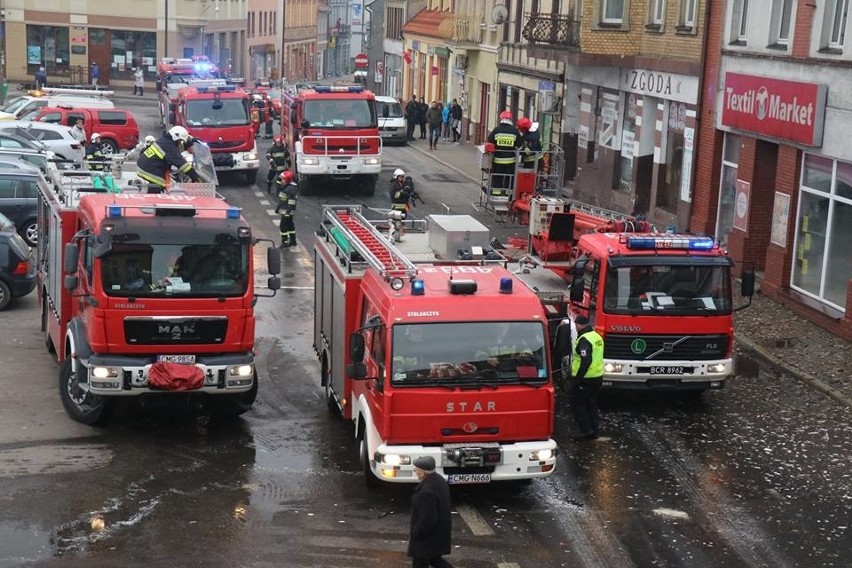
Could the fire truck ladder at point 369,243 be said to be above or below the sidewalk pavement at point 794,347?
above

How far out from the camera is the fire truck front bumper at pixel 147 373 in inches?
575

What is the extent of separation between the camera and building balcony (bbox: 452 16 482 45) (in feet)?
169

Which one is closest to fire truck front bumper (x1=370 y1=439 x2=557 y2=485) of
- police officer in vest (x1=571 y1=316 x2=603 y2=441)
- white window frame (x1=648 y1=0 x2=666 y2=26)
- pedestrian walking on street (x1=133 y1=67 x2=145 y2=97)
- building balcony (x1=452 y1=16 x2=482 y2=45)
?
police officer in vest (x1=571 y1=316 x2=603 y2=441)

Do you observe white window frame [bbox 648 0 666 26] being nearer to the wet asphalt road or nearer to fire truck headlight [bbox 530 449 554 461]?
the wet asphalt road

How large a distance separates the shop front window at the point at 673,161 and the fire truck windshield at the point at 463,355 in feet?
60.7

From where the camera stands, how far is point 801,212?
23.7 m

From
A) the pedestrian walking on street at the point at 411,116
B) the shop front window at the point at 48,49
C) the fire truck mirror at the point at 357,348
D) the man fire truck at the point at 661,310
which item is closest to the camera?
the fire truck mirror at the point at 357,348

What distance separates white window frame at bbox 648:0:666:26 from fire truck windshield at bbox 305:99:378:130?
724 centimetres

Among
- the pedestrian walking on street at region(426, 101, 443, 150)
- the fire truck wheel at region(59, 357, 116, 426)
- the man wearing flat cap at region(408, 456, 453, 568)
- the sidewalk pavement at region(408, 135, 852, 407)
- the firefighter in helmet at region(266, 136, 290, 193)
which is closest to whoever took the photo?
the man wearing flat cap at region(408, 456, 453, 568)

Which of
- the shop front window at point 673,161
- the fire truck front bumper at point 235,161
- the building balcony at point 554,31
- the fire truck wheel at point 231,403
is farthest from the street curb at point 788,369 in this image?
the fire truck front bumper at point 235,161

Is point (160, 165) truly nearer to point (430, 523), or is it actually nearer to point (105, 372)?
point (105, 372)

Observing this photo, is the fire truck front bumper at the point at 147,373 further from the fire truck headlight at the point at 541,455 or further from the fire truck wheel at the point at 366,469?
the fire truck headlight at the point at 541,455

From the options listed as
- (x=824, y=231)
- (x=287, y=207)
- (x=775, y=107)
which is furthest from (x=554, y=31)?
(x=824, y=231)

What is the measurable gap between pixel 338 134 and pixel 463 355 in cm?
2225
